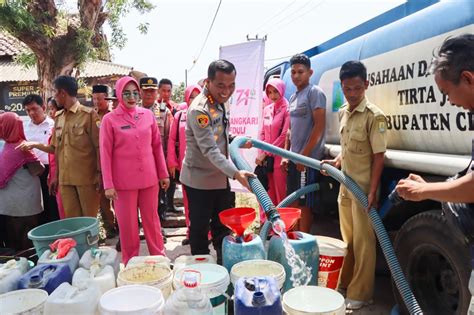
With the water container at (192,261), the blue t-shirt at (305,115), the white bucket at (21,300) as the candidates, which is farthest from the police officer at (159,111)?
the white bucket at (21,300)

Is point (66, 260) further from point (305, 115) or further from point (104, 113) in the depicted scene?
point (104, 113)

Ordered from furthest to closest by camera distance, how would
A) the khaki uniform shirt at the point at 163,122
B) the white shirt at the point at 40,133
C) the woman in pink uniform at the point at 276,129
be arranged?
1. the khaki uniform shirt at the point at 163,122
2. the white shirt at the point at 40,133
3. the woman in pink uniform at the point at 276,129

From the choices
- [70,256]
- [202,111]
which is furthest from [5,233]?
[202,111]

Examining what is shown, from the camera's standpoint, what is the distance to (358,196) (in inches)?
98.2

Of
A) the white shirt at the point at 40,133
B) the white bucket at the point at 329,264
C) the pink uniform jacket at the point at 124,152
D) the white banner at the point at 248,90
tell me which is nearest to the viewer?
the white bucket at the point at 329,264

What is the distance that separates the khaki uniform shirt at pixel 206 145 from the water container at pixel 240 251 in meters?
0.50

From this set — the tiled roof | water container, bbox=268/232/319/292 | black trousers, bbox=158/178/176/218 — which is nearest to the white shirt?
black trousers, bbox=158/178/176/218

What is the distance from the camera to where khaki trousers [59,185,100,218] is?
3.49 m

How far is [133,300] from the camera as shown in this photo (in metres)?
1.77

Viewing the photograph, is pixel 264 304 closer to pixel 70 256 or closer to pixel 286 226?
pixel 286 226

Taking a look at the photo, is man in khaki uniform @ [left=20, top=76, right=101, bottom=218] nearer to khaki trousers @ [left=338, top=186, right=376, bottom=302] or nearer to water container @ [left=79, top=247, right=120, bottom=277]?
water container @ [left=79, top=247, right=120, bottom=277]

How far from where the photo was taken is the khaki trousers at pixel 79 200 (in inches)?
138

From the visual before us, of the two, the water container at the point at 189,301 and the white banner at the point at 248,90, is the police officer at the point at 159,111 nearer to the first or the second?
the white banner at the point at 248,90

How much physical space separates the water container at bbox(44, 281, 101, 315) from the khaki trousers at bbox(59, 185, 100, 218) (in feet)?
6.21
